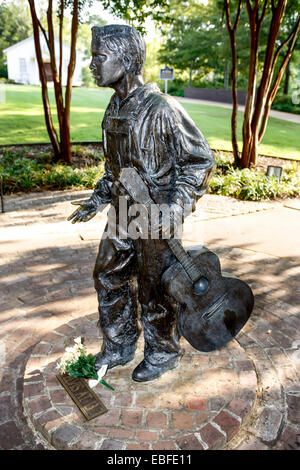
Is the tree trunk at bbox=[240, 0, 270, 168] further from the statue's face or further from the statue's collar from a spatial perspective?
the statue's face

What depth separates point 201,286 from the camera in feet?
9.85

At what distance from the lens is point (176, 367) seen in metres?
3.41

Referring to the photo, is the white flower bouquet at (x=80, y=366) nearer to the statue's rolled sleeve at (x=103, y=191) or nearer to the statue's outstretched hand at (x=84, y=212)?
the statue's outstretched hand at (x=84, y=212)

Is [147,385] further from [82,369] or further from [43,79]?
[43,79]

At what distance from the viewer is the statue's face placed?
252cm

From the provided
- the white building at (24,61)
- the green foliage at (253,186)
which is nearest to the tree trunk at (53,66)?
the green foliage at (253,186)

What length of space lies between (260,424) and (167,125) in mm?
2198

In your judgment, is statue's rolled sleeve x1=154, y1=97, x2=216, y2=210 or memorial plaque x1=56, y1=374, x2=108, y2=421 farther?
memorial plaque x1=56, y1=374, x2=108, y2=421

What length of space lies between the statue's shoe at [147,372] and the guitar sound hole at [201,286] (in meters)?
0.72

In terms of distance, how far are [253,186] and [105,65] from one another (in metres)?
7.06

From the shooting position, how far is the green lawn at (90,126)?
50.3ft

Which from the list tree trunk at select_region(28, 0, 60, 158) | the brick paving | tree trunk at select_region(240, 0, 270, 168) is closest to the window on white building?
tree trunk at select_region(28, 0, 60, 158)

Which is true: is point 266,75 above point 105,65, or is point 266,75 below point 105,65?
above

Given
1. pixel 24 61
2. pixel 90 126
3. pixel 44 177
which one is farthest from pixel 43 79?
pixel 24 61
